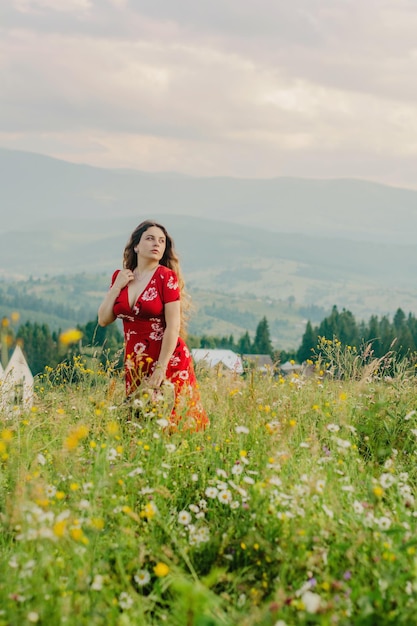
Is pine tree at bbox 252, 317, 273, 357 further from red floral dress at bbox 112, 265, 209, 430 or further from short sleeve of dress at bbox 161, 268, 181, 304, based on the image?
short sleeve of dress at bbox 161, 268, 181, 304

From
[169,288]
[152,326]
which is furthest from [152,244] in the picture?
[152,326]

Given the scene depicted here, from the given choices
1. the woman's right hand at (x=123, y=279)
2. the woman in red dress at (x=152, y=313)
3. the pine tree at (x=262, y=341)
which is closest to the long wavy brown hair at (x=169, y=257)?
the woman in red dress at (x=152, y=313)

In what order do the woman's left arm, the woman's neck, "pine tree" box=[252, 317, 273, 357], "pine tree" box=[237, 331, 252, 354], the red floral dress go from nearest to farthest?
the woman's left arm < the red floral dress < the woman's neck < "pine tree" box=[252, 317, 273, 357] < "pine tree" box=[237, 331, 252, 354]

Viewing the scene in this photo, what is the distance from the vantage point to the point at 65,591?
3439 mm

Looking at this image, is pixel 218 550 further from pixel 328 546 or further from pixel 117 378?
pixel 117 378

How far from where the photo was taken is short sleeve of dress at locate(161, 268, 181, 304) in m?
6.87

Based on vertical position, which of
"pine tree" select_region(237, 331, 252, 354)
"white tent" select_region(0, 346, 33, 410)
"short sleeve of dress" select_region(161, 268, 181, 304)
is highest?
"short sleeve of dress" select_region(161, 268, 181, 304)

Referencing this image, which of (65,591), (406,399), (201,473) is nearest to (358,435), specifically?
(406,399)

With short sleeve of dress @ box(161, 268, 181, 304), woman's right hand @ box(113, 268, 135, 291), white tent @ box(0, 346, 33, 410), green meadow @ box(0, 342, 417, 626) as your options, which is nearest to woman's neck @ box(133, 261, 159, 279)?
woman's right hand @ box(113, 268, 135, 291)

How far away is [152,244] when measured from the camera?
703 centimetres

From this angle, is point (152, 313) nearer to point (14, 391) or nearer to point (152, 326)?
point (152, 326)

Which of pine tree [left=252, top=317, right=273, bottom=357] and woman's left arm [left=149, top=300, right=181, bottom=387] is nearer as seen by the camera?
woman's left arm [left=149, top=300, right=181, bottom=387]

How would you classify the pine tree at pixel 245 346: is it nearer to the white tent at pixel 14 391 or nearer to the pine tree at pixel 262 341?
the pine tree at pixel 262 341

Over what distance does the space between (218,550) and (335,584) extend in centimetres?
113
